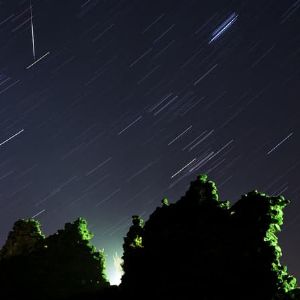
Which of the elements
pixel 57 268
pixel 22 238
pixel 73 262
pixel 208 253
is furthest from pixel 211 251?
pixel 22 238

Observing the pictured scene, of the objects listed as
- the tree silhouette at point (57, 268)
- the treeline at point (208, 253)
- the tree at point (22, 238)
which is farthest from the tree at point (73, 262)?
A: the treeline at point (208, 253)

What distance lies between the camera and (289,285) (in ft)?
52.1

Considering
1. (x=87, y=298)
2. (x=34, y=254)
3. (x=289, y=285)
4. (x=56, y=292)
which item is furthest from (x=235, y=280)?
(x=34, y=254)

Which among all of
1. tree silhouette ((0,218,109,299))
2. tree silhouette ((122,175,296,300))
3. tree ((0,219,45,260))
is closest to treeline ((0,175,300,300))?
tree silhouette ((122,175,296,300))

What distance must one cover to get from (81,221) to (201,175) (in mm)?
11678

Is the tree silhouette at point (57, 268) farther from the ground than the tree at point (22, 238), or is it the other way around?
the tree at point (22, 238)

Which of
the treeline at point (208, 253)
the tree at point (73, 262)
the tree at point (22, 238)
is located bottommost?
the treeline at point (208, 253)

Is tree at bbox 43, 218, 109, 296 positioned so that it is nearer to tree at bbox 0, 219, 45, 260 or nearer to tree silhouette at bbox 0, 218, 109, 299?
tree silhouette at bbox 0, 218, 109, 299

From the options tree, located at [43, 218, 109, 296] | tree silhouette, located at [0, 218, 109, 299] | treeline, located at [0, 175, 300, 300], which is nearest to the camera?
treeline, located at [0, 175, 300, 300]

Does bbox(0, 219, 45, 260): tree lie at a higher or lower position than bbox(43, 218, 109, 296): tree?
higher

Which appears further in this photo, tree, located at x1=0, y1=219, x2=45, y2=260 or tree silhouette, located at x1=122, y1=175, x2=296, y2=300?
tree, located at x1=0, y1=219, x2=45, y2=260

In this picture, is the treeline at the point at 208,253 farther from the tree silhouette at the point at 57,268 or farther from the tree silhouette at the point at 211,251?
the tree silhouette at the point at 57,268

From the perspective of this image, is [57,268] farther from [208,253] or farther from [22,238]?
[208,253]

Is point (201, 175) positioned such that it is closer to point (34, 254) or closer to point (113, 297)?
point (113, 297)
